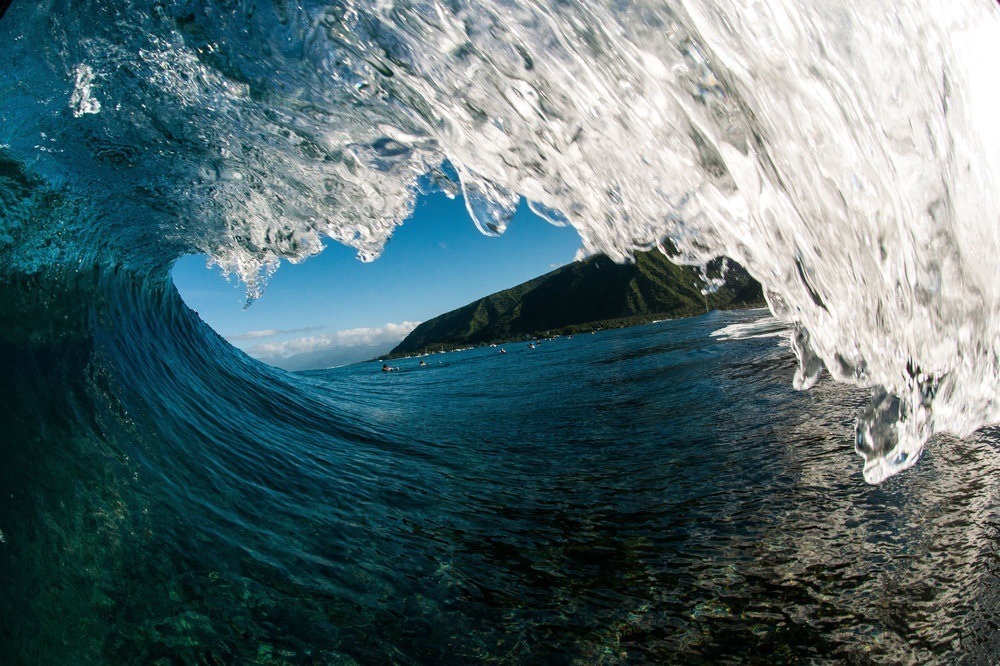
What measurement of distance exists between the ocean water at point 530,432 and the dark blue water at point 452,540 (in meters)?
0.03

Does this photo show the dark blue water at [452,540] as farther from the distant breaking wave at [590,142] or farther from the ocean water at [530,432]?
the distant breaking wave at [590,142]

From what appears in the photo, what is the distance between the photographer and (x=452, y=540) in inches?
176

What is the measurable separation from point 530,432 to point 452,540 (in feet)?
16.2

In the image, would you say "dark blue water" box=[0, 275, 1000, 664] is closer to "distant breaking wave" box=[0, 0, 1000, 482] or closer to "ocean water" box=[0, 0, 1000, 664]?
"ocean water" box=[0, 0, 1000, 664]

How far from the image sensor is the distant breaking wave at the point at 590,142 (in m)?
2.86

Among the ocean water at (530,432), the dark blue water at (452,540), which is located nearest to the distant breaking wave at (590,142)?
the ocean water at (530,432)

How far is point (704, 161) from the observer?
4.54 meters

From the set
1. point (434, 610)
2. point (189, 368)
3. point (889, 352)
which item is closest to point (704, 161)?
point (889, 352)

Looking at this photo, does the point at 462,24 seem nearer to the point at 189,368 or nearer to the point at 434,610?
the point at 434,610

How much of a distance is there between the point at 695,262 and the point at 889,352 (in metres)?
4.63

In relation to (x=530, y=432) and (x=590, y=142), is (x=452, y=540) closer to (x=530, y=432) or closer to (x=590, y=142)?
(x=530, y=432)

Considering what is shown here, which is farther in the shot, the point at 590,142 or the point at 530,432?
the point at 530,432

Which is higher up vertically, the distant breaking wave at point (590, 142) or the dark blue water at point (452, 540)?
the distant breaking wave at point (590, 142)

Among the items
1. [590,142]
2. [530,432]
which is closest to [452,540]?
[530,432]
